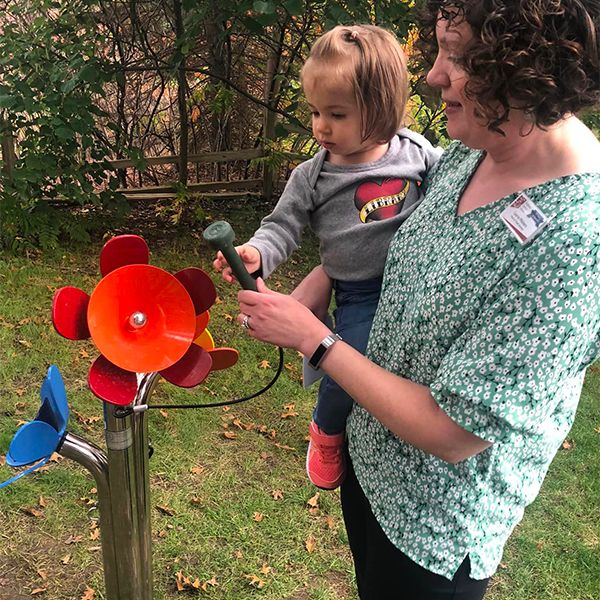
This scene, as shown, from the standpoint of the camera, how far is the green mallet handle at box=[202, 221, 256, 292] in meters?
1.05

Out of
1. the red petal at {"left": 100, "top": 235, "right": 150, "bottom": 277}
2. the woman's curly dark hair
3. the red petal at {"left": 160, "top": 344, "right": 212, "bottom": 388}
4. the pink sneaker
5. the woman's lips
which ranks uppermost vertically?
the woman's curly dark hair

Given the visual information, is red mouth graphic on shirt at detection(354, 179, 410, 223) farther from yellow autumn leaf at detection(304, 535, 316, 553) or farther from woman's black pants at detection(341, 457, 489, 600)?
yellow autumn leaf at detection(304, 535, 316, 553)

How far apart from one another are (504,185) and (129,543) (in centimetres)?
118

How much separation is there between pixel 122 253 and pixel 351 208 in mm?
668

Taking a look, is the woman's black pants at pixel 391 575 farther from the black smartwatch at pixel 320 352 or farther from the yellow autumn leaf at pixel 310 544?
the yellow autumn leaf at pixel 310 544

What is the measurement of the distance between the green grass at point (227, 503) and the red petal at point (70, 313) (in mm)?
1671

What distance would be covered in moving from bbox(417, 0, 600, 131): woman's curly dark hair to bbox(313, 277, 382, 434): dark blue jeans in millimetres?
834

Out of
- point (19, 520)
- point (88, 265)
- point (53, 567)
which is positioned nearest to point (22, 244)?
point (88, 265)

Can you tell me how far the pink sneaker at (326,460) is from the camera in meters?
1.72

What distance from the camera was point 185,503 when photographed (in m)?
2.89

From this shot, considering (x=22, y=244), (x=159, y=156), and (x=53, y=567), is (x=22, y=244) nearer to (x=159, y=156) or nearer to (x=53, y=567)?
(x=159, y=156)

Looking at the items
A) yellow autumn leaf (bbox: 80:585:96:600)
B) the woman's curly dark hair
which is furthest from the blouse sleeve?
yellow autumn leaf (bbox: 80:585:96:600)

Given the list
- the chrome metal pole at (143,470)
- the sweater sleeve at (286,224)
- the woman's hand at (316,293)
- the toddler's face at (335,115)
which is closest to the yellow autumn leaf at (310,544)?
the chrome metal pole at (143,470)

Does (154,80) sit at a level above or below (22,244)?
above
